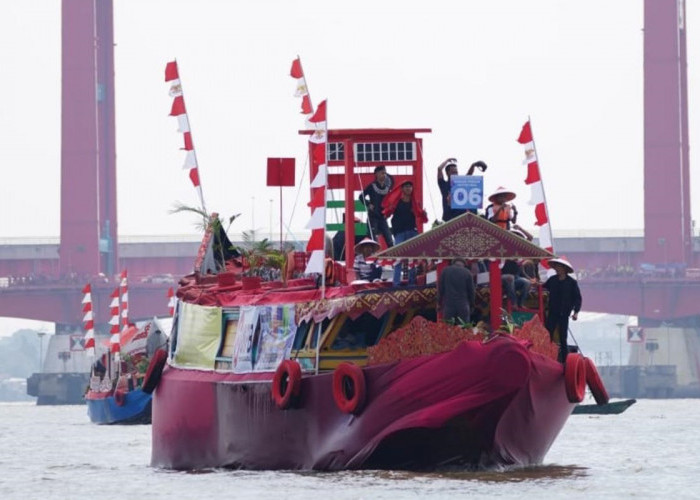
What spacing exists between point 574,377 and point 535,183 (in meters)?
5.01

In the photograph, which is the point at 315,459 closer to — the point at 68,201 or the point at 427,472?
the point at 427,472

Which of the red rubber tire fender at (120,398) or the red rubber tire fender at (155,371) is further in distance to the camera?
the red rubber tire fender at (120,398)

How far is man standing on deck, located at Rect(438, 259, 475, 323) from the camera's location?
30031 millimetres

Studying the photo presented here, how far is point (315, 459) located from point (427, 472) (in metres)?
1.86

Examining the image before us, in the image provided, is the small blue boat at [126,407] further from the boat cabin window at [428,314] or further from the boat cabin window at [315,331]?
the boat cabin window at [428,314]

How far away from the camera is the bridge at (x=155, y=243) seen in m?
119

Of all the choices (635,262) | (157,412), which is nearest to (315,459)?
(157,412)

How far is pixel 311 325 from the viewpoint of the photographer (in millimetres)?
32156

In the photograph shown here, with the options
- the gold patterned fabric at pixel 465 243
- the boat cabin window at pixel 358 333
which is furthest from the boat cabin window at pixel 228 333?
the gold patterned fabric at pixel 465 243

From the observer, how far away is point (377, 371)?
30484 millimetres

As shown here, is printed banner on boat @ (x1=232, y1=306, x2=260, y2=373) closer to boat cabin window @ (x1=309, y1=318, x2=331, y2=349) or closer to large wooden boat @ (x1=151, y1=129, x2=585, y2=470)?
large wooden boat @ (x1=151, y1=129, x2=585, y2=470)

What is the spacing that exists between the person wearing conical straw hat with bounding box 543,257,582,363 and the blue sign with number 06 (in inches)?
61.7

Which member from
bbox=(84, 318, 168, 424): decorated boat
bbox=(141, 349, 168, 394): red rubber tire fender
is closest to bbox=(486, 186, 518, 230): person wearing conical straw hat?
bbox=(141, 349, 168, 394): red rubber tire fender

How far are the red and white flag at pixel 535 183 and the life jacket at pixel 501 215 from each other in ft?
10.5
